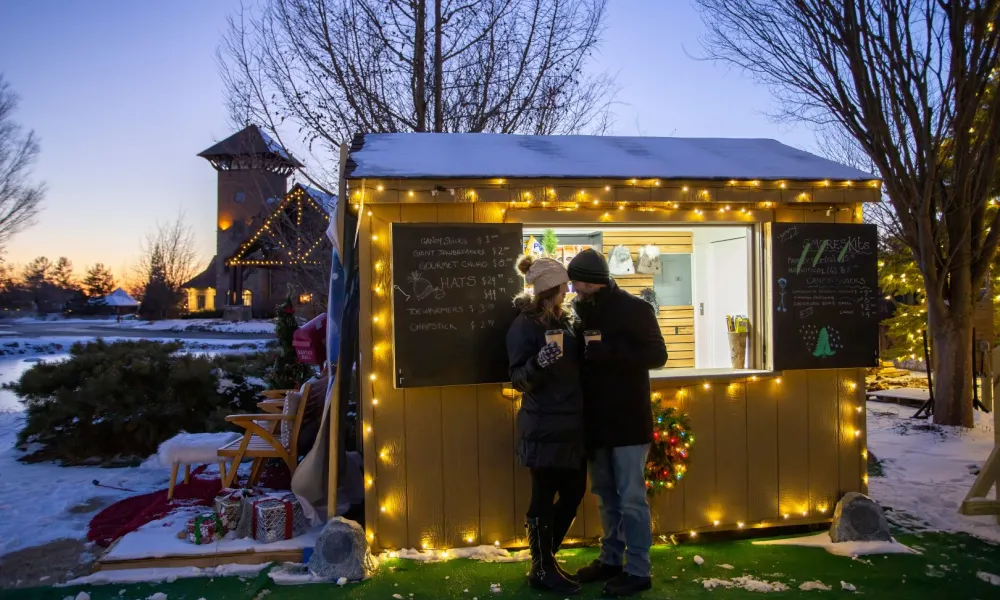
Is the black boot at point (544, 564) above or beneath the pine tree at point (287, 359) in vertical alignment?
beneath

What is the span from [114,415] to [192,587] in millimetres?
4601

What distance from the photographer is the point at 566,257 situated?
532 cm

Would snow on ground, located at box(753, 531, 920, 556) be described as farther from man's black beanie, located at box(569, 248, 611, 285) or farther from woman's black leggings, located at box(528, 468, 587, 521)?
man's black beanie, located at box(569, 248, 611, 285)

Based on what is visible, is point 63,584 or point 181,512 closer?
point 63,584

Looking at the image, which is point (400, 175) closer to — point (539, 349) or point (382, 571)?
point (539, 349)

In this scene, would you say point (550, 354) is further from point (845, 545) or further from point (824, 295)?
point (845, 545)

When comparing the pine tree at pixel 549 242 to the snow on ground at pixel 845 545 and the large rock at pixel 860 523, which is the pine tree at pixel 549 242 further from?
the large rock at pixel 860 523

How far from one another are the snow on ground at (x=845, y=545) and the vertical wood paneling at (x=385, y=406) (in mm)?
2424

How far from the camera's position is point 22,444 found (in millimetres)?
8039

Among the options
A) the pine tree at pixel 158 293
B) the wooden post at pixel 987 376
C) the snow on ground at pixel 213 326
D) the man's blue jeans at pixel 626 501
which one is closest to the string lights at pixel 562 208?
the man's blue jeans at pixel 626 501

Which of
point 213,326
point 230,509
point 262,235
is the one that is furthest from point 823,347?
point 213,326

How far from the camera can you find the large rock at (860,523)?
4523 millimetres

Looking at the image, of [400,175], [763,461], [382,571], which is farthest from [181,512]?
[763,461]

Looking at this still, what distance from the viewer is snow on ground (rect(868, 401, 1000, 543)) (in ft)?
16.7
